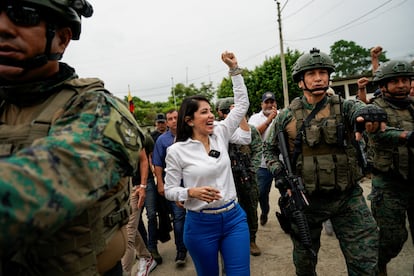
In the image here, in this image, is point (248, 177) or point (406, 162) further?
point (248, 177)

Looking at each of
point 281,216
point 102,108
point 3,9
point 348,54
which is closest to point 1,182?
point 102,108

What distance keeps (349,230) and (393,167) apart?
3.26 feet

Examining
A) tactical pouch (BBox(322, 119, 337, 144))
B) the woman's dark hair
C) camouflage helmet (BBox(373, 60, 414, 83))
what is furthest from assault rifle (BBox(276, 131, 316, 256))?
camouflage helmet (BBox(373, 60, 414, 83))

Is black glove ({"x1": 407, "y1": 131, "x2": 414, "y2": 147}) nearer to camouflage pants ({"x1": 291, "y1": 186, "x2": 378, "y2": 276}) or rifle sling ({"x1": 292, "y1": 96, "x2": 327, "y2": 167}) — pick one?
camouflage pants ({"x1": 291, "y1": 186, "x2": 378, "y2": 276})

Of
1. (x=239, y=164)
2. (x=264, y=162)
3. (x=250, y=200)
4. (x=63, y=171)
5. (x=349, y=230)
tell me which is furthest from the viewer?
(x=264, y=162)

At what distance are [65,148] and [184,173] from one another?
182 cm

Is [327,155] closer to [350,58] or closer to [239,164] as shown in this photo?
[239,164]

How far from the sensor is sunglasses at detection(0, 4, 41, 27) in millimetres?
890

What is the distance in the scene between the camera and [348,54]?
66938mm

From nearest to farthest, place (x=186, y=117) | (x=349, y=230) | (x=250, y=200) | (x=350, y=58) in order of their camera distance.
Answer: (x=349, y=230) → (x=186, y=117) → (x=250, y=200) → (x=350, y=58)

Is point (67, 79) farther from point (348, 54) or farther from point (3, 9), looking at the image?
point (348, 54)

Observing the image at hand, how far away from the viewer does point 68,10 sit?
108 cm

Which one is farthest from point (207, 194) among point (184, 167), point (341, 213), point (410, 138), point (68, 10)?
point (410, 138)

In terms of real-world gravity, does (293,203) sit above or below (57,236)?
below
